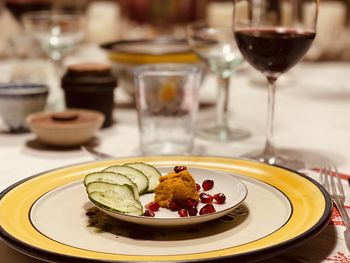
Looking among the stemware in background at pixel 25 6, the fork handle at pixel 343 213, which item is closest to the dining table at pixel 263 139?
the fork handle at pixel 343 213

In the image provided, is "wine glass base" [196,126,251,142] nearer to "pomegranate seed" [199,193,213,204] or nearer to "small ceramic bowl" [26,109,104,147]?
"small ceramic bowl" [26,109,104,147]

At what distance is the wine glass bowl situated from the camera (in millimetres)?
1516

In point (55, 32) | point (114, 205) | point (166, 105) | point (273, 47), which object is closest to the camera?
point (114, 205)

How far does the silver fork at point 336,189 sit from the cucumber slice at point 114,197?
238 millimetres

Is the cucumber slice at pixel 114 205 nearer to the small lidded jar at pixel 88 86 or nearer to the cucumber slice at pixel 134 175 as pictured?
the cucumber slice at pixel 134 175

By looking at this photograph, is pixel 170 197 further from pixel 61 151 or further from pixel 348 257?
pixel 61 151

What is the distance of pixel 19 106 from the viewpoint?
1.18 metres

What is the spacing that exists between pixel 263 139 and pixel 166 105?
0.70 feet

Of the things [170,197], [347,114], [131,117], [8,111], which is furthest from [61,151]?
[347,114]

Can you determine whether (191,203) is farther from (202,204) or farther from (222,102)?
(222,102)

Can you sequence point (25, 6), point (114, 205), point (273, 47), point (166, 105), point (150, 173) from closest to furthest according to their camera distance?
point (114, 205)
point (150, 173)
point (273, 47)
point (166, 105)
point (25, 6)

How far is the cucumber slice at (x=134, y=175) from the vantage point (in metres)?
0.68

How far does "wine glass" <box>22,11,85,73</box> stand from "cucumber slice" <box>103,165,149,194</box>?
Answer: 0.90 m

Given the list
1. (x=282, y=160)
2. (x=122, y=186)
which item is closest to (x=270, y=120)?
(x=282, y=160)
